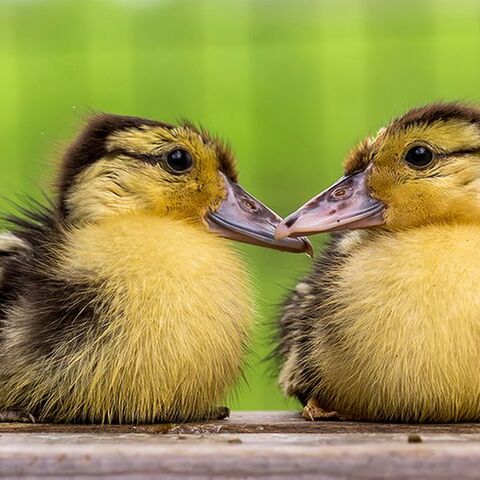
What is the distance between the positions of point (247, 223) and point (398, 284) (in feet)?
1.54

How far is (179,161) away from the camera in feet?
12.7

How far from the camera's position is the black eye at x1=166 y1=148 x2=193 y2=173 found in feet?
12.7

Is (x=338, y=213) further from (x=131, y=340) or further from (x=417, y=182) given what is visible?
(x=131, y=340)

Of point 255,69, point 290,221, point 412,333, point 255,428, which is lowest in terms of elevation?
point 255,428

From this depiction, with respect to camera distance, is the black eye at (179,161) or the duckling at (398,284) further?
the black eye at (179,161)

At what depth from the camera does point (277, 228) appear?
377cm

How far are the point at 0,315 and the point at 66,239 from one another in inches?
9.3

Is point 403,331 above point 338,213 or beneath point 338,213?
beneath

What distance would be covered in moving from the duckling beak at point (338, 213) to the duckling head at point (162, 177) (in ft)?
0.17

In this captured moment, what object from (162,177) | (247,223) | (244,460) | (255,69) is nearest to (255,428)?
(244,460)

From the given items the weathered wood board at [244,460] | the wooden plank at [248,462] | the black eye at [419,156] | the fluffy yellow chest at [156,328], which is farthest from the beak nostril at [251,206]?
the wooden plank at [248,462]

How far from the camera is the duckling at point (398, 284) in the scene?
3490 mm

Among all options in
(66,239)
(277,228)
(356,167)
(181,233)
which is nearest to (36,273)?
(66,239)

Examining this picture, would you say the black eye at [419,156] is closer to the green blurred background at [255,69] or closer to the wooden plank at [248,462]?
the wooden plank at [248,462]
